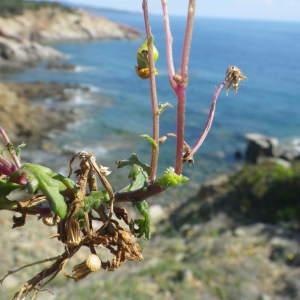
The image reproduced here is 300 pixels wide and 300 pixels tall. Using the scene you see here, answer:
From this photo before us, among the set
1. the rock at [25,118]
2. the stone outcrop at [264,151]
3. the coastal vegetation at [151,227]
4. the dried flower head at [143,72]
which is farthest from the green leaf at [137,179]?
the stone outcrop at [264,151]

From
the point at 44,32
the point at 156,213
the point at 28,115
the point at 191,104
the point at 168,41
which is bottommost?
the point at 191,104

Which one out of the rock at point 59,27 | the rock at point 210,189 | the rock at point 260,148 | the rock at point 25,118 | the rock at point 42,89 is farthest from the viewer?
the rock at point 59,27

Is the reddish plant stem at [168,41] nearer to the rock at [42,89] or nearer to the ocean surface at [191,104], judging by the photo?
the ocean surface at [191,104]

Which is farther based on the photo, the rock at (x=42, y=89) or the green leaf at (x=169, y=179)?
the rock at (x=42, y=89)

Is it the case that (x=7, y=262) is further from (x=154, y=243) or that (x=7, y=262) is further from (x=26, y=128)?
(x=26, y=128)

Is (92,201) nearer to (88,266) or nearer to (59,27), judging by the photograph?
(88,266)

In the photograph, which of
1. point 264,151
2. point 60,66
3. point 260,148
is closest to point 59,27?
point 60,66
